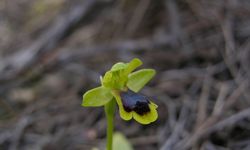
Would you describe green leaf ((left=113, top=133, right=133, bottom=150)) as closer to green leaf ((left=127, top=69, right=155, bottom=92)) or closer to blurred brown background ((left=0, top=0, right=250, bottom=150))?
blurred brown background ((left=0, top=0, right=250, bottom=150))

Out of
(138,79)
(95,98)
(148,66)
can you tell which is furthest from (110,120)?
(148,66)

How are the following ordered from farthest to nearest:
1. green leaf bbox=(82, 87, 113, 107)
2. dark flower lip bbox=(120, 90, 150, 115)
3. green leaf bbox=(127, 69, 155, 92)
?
1. green leaf bbox=(127, 69, 155, 92)
2. green leaf bbox=(82, 87, 113, 107)
3. dark flower lip bbox=(120, 90, 150, 115)

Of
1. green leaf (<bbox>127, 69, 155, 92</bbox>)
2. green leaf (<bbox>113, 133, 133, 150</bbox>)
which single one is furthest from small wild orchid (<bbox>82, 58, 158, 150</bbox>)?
green leaf (<bbox>113, 133, 133, 150</bbox>)

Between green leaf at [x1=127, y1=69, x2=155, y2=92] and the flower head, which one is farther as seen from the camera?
green leaf at [x1=127, y1=69, x2=155, y2=92]

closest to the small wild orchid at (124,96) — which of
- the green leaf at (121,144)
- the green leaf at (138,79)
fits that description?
the green leaf at (138,79)

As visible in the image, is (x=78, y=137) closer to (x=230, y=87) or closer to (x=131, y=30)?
(x=230, y=87)

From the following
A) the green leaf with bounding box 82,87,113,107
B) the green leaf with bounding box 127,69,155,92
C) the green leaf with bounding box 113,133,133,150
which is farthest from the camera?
the green leaf with bounding box 113,133,133,150

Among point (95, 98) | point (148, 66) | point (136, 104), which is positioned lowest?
point (136, 104)

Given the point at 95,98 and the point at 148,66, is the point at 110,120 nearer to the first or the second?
the point at 95,98

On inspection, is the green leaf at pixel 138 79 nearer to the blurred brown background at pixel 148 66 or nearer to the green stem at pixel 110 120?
the green stem at pixel 110 120
